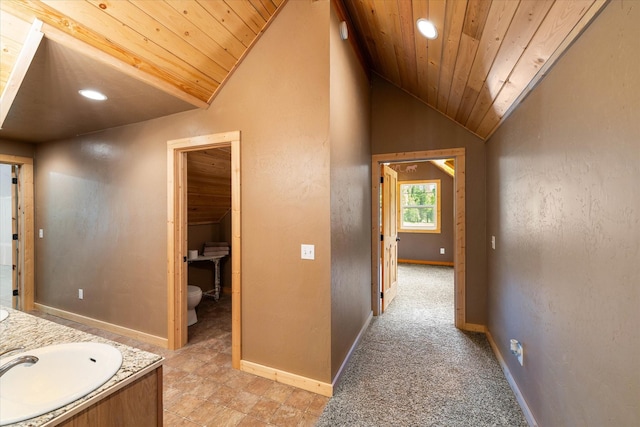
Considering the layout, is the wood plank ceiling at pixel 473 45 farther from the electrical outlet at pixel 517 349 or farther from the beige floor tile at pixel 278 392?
the beige floor tile at pixel 278 392

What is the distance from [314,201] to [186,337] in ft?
6.76

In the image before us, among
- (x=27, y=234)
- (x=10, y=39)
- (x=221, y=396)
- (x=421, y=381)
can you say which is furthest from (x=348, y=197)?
(x=27, y=234)

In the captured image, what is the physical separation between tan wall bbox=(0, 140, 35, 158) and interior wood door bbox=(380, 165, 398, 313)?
4.80 meters

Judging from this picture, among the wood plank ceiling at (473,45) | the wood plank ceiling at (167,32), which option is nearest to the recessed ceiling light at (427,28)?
the wood plank ceiling at (473,45)

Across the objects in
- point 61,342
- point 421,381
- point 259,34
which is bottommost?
point 421,381

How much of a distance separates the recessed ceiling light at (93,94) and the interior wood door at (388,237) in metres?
3.01

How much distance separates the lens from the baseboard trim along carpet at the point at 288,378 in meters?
1.96

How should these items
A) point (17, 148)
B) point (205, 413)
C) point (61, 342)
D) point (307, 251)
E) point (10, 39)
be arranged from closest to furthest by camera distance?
point (61, 342)
point (10, 39)
point (205, 413)
point (307, 251)
point (17, 148)

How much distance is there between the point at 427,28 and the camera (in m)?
1.80

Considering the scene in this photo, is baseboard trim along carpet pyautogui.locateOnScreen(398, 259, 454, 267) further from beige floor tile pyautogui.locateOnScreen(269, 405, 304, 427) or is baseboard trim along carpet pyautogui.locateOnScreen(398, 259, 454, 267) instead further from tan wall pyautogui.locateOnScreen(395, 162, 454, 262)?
beige floor tile pyautogui.locateOnScreen(269, 405, 304, 427)

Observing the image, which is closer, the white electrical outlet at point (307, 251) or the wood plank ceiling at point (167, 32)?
the wood plank ceiling at point (167, 32)

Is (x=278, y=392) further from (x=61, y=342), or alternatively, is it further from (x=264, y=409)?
(x=61, y=342)

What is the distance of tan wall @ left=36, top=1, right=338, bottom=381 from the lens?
1984 millimetres

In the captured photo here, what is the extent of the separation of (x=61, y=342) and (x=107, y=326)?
102 inches
